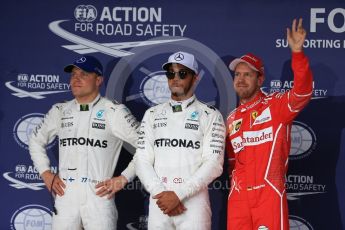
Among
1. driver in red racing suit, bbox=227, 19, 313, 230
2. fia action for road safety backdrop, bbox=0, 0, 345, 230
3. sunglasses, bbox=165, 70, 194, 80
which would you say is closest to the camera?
driver in red racing suit, bbox=227, 19, 313, 230

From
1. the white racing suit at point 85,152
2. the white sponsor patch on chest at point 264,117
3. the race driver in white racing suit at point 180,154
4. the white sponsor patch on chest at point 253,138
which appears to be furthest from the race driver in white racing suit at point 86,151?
the white sponsor patch on chest at point 264,117

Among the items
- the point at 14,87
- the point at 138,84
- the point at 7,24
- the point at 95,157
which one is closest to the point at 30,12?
the point at 7,24

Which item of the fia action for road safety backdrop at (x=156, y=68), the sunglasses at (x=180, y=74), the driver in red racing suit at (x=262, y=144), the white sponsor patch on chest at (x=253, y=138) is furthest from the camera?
the fia action for road safety backdrop at (x=156, y=68)

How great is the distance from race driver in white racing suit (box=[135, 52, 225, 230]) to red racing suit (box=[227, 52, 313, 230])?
0.19 m

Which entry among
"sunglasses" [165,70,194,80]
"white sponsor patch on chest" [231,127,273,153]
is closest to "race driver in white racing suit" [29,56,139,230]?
"sunglasses" [165,70,194,80]

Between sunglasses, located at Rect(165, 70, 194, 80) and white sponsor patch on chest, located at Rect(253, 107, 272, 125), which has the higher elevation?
sunglasses, located at Rect(165, 70, 194, 80)

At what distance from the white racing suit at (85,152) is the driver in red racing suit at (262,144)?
850 mm

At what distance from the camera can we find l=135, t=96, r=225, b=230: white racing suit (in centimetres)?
392

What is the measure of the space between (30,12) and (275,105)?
2.35m

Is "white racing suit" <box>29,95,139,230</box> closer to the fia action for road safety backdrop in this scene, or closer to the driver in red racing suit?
the fia action for road safety backdrop

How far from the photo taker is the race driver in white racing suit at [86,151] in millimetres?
4133

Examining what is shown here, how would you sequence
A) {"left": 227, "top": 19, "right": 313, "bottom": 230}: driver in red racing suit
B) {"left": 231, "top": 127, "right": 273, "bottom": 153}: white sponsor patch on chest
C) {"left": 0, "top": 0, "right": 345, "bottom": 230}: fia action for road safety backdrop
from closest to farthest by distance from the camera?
{"left": 227, "top": 19, "right": 313, "bottom": 230}: driver in red racing suit → {"left": 231, "top": 127, "right": 273, "bottom": 153}: white sponsor patch on chest → {"left": 0, "top": 0, "right": 345, "bottom": 230}: fia action for road safety backdrop

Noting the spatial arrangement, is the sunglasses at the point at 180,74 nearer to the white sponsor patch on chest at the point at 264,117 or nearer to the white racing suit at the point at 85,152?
the white racing suit at the point at 85,152

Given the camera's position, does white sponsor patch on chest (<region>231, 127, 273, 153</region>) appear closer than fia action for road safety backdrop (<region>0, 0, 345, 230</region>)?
Yes
